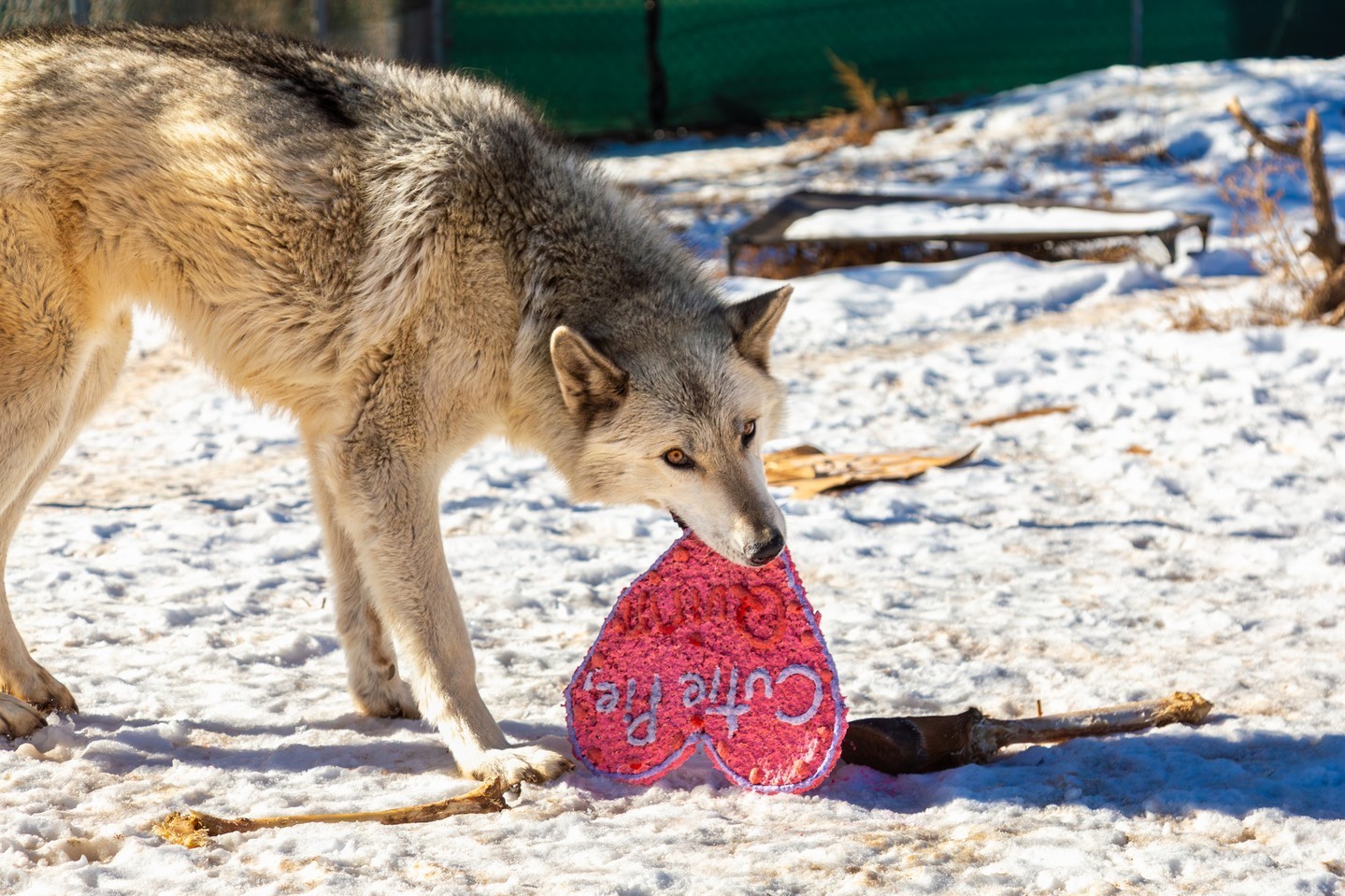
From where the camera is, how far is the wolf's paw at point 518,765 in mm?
3270

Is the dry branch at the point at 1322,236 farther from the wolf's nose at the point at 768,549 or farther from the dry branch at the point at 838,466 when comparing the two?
the wolf's nose at the point at 768,549

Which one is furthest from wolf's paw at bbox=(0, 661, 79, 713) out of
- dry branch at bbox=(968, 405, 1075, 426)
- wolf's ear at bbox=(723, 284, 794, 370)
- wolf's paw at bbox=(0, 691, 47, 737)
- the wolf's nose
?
dry branch at bbox=(968, 405, 1075, 426)

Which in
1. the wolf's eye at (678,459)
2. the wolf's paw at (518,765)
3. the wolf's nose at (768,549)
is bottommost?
the wolf's paw at (518,765)

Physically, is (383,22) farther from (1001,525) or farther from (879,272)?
(1001,525)

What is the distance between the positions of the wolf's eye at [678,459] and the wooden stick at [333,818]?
0.96 m

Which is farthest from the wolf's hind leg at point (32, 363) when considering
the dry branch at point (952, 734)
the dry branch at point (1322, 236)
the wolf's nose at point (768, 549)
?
the dry branch at point (1322, 236)

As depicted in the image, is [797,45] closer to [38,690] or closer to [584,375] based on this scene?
[584,375]

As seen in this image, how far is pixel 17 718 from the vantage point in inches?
136

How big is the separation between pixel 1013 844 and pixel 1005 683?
1.07 meters

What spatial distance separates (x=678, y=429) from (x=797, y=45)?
13.5 metres

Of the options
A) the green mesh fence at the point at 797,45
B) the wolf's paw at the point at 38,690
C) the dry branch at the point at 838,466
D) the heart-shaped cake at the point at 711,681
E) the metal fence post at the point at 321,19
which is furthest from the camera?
the green mesh fence at the point at 797,45

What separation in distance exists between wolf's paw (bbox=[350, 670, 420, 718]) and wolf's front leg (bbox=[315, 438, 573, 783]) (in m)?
0.34

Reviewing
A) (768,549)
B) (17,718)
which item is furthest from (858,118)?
(17,718)

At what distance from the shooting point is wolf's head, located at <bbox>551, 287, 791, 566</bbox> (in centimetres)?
335
